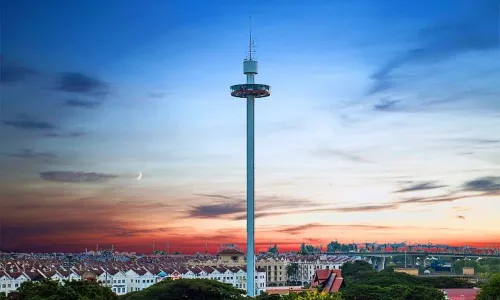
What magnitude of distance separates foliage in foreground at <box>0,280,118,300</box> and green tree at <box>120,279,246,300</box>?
9.98 m

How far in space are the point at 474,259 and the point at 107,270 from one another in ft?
309

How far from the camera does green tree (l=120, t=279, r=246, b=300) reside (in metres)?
46.8

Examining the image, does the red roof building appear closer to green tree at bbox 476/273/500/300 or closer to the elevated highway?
green tree at bbox 476/273/500/300

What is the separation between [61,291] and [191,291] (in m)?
13.2

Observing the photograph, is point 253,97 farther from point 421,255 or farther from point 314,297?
point 421,255

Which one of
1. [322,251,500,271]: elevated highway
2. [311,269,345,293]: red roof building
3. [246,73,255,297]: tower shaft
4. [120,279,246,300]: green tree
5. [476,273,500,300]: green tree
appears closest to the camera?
[476,273,500,300]: green tree

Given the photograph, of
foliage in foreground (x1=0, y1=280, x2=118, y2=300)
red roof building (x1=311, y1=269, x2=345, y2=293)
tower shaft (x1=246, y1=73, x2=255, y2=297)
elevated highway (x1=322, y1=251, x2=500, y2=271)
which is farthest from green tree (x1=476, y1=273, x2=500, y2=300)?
elevated highway (x1=322, y1=251, x2=500, y2=271)

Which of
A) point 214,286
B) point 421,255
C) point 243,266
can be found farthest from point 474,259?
point 214,286

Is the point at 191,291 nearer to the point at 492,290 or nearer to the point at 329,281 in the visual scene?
the point at 492,290

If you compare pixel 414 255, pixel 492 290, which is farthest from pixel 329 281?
pixel 414 255

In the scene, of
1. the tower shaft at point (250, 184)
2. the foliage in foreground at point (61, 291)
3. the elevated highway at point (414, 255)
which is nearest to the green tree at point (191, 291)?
the foliage in foreground at point (61, 291)

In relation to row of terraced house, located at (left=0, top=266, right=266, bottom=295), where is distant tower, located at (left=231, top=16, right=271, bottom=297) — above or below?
above

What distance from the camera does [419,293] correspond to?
5316cm

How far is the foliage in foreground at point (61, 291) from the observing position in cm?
3519
